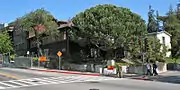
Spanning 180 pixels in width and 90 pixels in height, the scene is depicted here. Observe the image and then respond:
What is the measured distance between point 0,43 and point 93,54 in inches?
1452

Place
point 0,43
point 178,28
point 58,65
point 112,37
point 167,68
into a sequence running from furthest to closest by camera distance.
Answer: point 0,43 < point 178,28 < point 58,65 < point 167,68 < point 112,37

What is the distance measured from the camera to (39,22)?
62656 millimetres

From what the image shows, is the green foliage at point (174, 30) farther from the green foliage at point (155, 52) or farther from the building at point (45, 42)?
the building at point (45, 42)

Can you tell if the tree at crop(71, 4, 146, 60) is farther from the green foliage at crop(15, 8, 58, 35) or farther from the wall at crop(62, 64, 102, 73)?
the green foliage at crop(15, 8, 58, 35)

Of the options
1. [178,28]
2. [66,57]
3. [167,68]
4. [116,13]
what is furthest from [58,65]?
[178,28]

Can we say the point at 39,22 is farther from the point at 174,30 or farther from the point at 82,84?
the point at 82,84

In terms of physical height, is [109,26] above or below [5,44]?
below

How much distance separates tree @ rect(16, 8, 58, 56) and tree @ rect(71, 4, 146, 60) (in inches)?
591

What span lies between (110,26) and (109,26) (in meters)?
0.20

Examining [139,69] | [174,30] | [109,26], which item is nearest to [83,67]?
[109,26]

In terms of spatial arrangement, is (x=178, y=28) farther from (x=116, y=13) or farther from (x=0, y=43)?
(x=0, y=43)

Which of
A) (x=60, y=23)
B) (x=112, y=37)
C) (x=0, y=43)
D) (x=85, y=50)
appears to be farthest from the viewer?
(x=0, y=43)

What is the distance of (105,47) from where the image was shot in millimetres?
44094

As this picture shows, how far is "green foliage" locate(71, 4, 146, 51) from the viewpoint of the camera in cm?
4297
